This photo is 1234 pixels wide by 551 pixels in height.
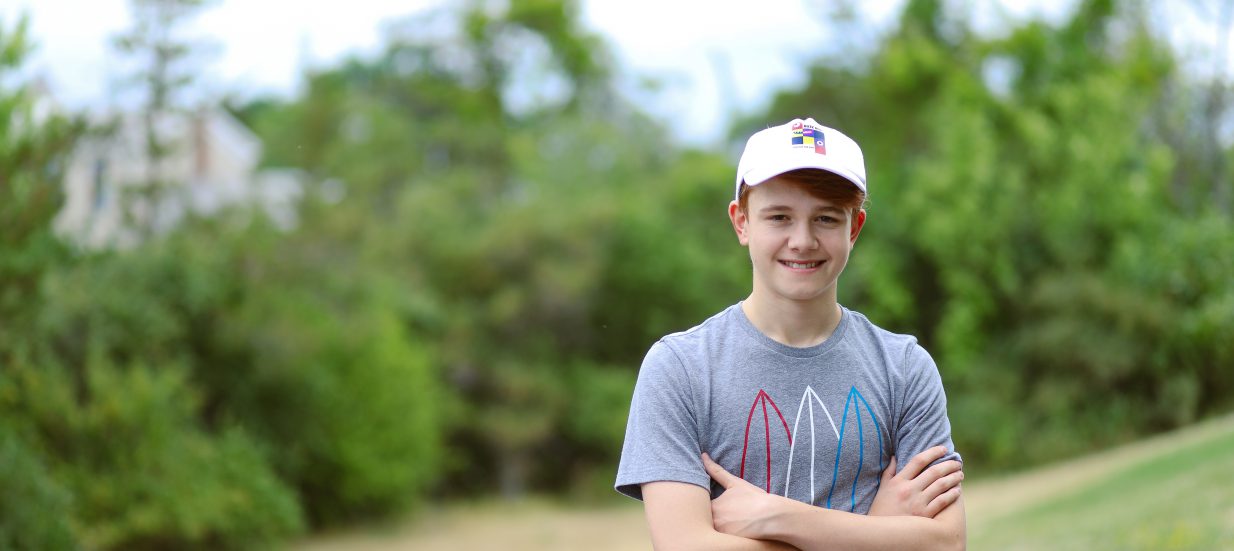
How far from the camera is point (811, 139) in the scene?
2455 millimetres

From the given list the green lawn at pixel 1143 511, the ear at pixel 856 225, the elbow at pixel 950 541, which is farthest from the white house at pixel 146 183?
the elbow at pixel 950 541

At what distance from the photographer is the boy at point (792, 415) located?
2.44 m

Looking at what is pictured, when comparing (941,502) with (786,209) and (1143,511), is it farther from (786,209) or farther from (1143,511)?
(1143,511)

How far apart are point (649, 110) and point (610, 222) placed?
1511 centimetres

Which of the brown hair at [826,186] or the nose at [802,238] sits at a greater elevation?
the brown hair at [826,186]

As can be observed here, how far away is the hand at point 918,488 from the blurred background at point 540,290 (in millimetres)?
8706

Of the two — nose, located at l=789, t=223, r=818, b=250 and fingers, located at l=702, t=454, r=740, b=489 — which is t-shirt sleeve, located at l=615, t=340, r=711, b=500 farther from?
nose, located at l=789, t=223, r=818, b=250

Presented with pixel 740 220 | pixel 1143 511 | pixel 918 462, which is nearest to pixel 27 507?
pixel 740 220

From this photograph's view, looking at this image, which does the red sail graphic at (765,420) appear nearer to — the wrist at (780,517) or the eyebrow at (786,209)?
the wrist at (780,517)

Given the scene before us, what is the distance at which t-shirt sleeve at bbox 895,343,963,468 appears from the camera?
8.37ft

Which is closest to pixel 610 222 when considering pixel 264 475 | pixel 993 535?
pixel 264 475

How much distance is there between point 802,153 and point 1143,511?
37.7 ft

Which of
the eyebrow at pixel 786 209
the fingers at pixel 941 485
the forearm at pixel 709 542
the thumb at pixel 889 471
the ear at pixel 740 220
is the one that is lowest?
the forearm at pixel 709 542

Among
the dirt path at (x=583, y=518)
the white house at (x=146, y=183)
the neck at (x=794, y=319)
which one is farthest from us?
the white house at (x=146, y=183)
